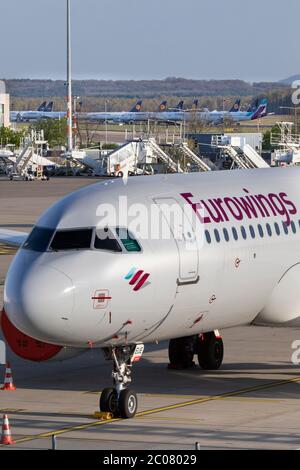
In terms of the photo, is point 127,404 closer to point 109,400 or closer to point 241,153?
point 109,400

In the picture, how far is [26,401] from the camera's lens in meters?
27.0

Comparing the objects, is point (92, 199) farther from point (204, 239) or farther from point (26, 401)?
point (26, 401)

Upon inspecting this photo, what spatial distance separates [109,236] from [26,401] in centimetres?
476

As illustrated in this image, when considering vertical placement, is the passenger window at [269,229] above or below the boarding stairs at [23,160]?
above

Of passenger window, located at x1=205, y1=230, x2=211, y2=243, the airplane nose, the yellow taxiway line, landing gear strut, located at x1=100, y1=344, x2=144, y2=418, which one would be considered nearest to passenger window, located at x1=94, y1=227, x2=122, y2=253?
the airplane nose

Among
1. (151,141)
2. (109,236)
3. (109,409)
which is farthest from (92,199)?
(151,141)

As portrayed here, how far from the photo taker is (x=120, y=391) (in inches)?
979

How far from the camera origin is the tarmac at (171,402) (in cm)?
2280

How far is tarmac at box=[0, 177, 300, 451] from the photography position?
22.8 m

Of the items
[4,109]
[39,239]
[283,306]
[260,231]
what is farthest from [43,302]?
[4,109]

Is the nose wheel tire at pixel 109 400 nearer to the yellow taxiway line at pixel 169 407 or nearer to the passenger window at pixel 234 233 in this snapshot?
the yellow taxiway line at pixel 169 407

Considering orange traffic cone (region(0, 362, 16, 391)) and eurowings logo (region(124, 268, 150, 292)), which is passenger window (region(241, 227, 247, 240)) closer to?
eurowings logo (region(124, 268, 150, 292))

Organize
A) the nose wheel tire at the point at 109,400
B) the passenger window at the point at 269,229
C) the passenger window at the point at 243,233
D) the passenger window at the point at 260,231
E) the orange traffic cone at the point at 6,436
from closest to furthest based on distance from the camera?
the orange traffic cone at the point at 6,436 < the nose wheel tire at the point at 109,400 < the passenger window at the point at 243,233 < the passenger window at the point at 260,231 < the passenger window at the point at 269,229

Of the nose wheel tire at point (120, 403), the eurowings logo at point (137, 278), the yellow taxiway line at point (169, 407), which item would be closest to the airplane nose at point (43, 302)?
the eurowings logo at point (137, 278)
